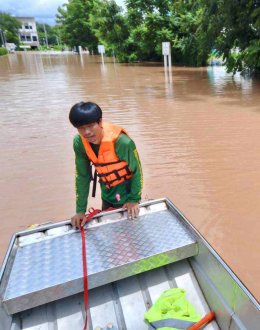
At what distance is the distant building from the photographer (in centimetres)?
9525

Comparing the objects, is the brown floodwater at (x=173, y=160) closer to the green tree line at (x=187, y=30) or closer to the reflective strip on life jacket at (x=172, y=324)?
the reflective strip on life jacket at (x=172, y=324)

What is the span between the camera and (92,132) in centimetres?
197

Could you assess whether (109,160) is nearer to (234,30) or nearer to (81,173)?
(81,173)

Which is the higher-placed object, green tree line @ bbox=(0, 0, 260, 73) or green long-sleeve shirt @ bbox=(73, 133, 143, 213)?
green tree line @ bbox=(0, 0, 260, 73)

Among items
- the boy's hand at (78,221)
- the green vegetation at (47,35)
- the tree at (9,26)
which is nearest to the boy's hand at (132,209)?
the boy's hand at (78,221)

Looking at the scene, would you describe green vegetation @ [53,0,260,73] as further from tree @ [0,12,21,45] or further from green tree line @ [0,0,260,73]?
tree @ [0,12,21,45]

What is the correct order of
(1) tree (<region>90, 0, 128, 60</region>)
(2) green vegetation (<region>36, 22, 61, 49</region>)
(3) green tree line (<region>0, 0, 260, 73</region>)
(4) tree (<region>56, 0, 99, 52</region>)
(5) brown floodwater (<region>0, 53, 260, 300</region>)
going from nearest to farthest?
(5) brown floodwater (<region>0, 53, 260, 300</region>) → (3) green tree line (<region>0, 0, 260, 73</region>) → (1) tree (<region>90, 0, 128, 60</region>) → (4) tree (<region>56, 0, 99, 52</region>) → (2) green vegetation (<region>36, 22, 61, 49</region>)

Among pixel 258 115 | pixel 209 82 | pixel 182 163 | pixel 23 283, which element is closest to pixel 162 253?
pixel 23 283

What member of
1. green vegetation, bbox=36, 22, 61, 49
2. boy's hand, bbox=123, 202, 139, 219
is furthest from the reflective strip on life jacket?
green vegetation, bbox=36, 22, 61, 49

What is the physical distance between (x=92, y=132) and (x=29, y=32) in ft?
359

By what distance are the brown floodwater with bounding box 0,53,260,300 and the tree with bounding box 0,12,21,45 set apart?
7775cm

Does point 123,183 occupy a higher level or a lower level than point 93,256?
higher

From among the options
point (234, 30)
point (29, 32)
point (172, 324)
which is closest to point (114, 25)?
point (234, 30)

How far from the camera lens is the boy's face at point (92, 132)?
194cm
